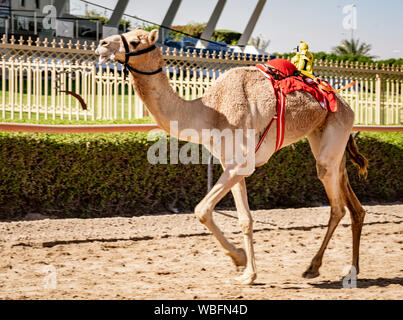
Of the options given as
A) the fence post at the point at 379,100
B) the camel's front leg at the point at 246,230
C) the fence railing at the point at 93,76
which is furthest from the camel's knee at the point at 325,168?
the fence post at the point at 379,100

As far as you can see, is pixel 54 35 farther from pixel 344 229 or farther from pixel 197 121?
pixel 197 121

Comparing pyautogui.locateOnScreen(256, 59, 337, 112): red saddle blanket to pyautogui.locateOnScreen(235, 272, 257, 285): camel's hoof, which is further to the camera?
pyautogui.locateOnScreen(256, 59, 337, 112): red saddle blanket

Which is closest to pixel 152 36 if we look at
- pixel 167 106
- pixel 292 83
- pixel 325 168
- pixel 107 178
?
pixel 167 106

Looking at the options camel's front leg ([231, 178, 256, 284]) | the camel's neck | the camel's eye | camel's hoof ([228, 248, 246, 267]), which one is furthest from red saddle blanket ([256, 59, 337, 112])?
camel's hoof ([228, 248, 246, 267])

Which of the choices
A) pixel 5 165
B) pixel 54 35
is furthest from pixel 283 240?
pixel 54 35

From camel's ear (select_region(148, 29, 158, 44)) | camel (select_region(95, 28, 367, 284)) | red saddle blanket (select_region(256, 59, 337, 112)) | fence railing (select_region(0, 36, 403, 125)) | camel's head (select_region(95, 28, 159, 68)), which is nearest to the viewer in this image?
camel's head (select_region(95, 28, 159, 68))

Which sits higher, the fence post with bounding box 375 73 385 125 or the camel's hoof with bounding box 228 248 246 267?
the fence post with bounding box 375 73 385 125

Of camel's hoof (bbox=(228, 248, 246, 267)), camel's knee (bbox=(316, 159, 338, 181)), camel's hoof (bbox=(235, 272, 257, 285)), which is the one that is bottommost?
camel's hoof (bbox=(235, 272, 257, 285))

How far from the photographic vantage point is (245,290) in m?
5.38

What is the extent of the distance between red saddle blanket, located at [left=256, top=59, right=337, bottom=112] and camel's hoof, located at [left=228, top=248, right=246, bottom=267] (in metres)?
1.55

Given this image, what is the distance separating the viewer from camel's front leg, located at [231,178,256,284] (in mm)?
5562

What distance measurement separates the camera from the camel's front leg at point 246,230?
5562 mm

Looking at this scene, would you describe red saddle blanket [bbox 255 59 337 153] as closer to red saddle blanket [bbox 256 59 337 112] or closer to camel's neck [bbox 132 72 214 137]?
red saddle blanket [bbox 256 59 337 112]

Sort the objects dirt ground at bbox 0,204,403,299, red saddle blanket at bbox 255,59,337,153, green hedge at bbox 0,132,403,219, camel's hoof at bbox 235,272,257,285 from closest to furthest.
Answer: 1. dirt ground at bbox 0,204,403,299
2. camel's hoof at bbox 235,272,257,285
3. red saddle blanket at bbox 255,59,337,153
4. green hedge at bbox 0,132,403,219
